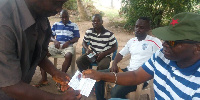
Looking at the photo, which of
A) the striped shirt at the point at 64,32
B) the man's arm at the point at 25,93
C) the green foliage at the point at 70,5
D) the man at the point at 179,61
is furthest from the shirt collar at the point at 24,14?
the green foliage at the point at 70,5

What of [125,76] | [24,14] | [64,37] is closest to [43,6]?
[24,14]

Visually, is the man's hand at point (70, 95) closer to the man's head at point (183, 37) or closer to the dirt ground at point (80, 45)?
the man's head at point (183, 37)

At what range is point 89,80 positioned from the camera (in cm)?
216

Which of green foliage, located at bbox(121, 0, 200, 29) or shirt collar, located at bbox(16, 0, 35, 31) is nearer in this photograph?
shirt collar, located at bbox(16, 0, 35, 31)

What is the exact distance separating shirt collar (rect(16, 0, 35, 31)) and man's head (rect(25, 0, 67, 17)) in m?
0.06

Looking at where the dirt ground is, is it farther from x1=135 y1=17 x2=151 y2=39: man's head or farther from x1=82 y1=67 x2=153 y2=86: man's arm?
x1=82 y1=67 x2=153 y2=86: man's arm

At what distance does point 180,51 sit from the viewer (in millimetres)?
1659

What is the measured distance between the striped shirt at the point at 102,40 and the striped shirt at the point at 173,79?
226cm

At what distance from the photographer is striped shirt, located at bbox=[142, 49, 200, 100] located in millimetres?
1609

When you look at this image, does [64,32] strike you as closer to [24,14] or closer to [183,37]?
[24,14]

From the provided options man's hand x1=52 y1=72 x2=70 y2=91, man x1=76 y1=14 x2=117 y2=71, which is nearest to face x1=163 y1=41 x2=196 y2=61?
man's hand x1=52 y1=72 x2=70 y2=91

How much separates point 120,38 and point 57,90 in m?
5.42

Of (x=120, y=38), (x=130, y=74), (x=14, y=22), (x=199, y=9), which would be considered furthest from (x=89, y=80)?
(x=199, y=9)

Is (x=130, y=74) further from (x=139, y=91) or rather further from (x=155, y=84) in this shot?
(x=139, y=91)
